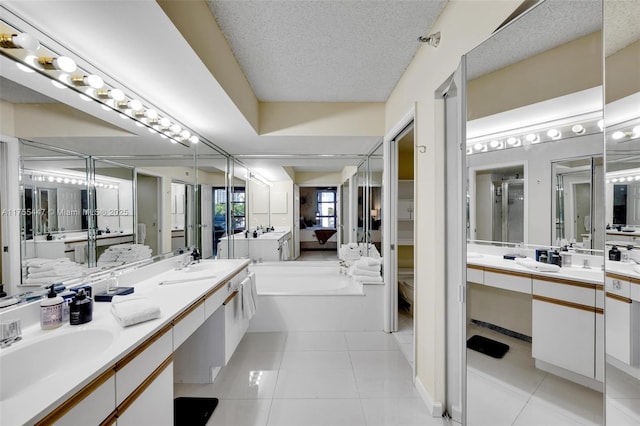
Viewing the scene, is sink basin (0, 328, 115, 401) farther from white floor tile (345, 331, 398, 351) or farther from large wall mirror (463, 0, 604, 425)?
white floor tile (345, 331, 398, 351)

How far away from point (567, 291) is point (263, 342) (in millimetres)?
2607

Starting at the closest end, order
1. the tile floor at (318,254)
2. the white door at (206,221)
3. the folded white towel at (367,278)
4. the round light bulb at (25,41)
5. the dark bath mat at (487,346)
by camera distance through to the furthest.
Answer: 1. the round light bulb at (25,41)
2. the dark bath mat at (487,346)
3. the white door at (206,221)
4. the folded white towel at (367,278)
5. the tile floor at (318,254)

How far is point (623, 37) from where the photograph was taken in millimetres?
790

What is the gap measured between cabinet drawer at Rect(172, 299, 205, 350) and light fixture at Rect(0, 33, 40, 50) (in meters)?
1.41

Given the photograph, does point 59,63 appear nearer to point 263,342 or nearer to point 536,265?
point 536,265

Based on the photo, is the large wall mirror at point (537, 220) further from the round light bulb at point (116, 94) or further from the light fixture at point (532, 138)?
the round light bulb at point (116, 94)

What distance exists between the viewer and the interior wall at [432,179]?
4.67 feet

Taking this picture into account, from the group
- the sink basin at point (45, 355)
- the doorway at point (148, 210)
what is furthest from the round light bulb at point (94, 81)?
the sink basin at point (45, 355)

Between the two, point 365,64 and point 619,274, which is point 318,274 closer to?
point 365,64

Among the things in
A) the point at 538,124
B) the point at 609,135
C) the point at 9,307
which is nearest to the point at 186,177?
the point at 9,307

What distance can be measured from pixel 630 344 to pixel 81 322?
2061 millimetres

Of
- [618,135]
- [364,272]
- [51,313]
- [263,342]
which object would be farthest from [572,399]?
[263,342]

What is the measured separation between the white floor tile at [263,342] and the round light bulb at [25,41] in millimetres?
2643

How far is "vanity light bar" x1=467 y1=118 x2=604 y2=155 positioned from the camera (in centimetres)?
89
